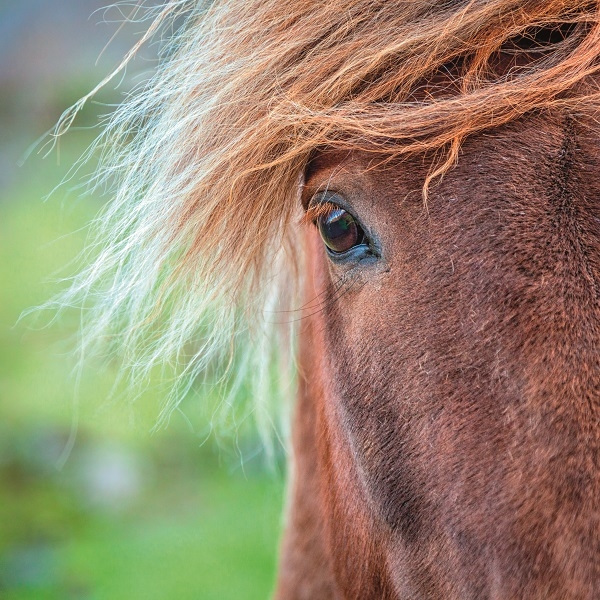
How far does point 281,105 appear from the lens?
1238 mm

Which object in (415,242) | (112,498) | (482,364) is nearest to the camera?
(482,364)

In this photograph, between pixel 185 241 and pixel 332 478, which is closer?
pixel 185 241

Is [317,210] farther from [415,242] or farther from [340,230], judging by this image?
[415,242]

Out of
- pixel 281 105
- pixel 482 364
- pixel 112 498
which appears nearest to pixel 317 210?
pixel 281 105

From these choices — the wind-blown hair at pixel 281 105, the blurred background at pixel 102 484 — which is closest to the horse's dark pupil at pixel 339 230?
the wind-blown hair at pixel 281 105

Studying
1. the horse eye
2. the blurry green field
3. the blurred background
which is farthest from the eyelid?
the blurry green field

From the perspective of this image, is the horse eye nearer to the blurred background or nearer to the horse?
the horse

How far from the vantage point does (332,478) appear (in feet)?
5.10

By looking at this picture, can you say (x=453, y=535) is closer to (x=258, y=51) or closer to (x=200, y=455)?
(x=258, y=51)

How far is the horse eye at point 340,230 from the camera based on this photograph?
124cm

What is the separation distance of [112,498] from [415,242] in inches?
178

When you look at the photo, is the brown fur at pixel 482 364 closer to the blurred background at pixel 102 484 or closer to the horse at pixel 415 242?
the horse at pixel 415 242

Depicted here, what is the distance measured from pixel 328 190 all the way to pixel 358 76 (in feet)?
0.63

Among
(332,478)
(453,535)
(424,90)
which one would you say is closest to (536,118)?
(424,90)
